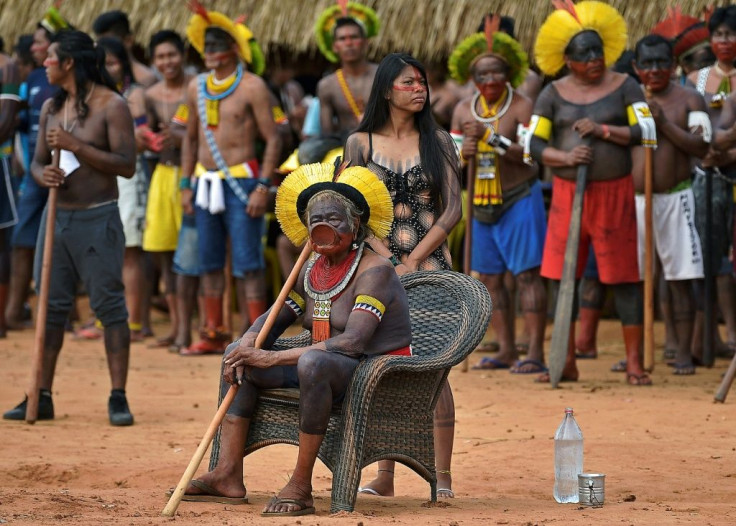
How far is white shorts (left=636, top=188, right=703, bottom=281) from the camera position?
10.0 m

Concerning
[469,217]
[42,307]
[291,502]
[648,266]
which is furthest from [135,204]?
[291,502]

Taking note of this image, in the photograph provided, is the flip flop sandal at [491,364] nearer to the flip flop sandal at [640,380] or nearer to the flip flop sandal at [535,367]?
the flip flop sandal at [535,367]

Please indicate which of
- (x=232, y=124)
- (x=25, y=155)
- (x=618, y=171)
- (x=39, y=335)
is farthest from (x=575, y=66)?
(x=25, y=155)

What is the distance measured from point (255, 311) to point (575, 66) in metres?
3.41

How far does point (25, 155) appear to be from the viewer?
500 inches

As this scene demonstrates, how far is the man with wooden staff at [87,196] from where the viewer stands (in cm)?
796

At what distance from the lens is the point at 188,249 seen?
11.4 m

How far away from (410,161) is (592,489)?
171 cm

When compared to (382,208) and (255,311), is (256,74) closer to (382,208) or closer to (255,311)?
(255,311)

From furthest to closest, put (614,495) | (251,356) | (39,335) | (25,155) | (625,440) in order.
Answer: (25,155) → (39,335) → (625,440) → (614,495) → (251,356)

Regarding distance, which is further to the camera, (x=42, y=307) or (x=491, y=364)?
(x=491, y=364)

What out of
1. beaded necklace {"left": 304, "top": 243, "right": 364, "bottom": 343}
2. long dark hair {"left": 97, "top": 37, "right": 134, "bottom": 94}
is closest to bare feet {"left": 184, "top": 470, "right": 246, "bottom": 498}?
beaded necklace {"left": 304, "top": 243, "right": 364, "bottom": 343}

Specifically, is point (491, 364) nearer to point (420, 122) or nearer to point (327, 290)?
point (420, 122)

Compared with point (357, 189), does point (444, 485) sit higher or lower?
lower
